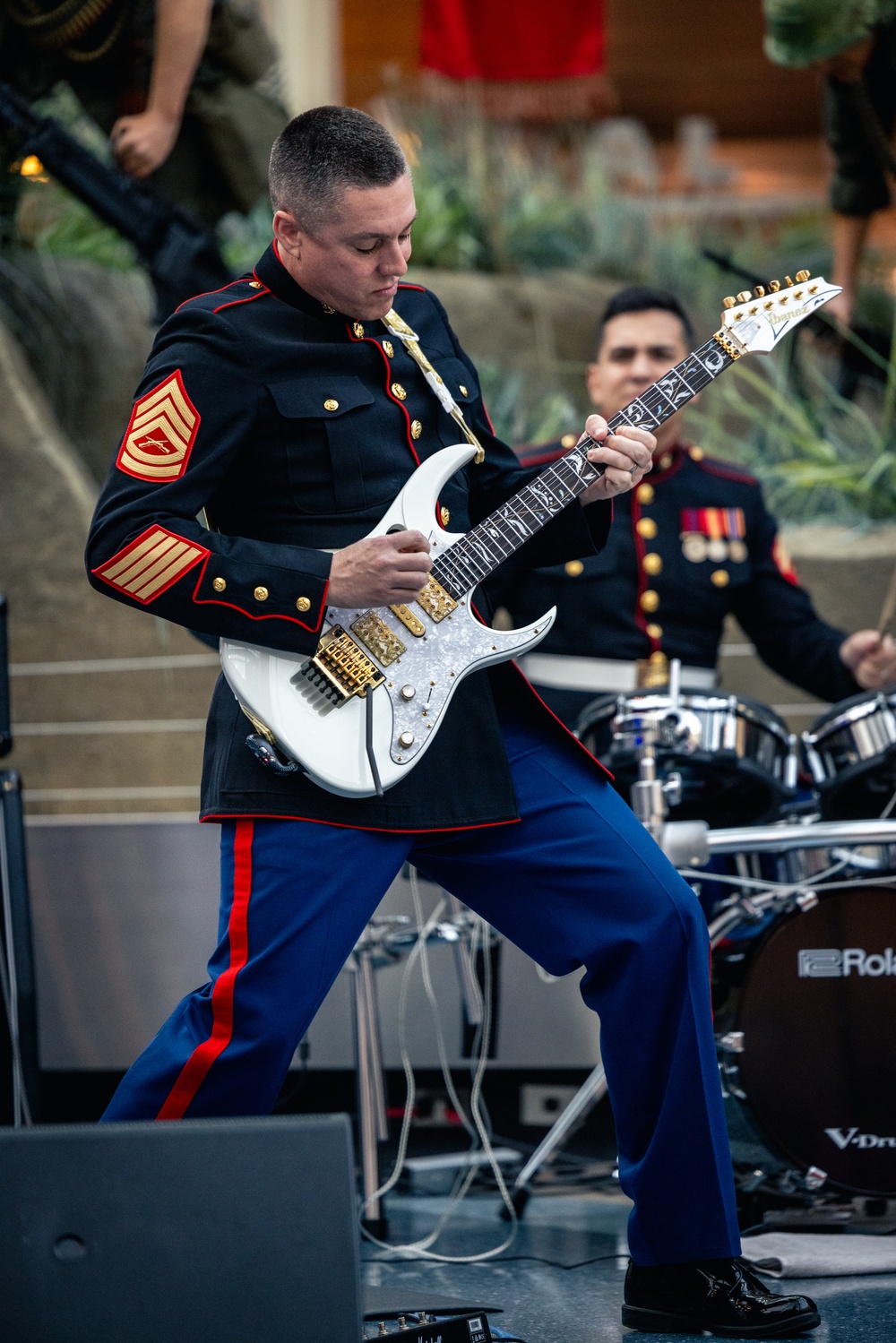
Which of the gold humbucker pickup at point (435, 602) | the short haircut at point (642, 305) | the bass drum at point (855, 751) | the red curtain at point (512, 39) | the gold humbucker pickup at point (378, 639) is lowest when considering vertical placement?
the bass drum at point (855, 751)

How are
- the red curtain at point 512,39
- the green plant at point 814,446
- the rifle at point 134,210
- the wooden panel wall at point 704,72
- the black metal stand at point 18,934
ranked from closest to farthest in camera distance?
the black metal stand at point 18,934 < the rifle at point 134,210 < the green plant at point 814,446 < the red curtain at point 512,39 < the wooden panel wall at point 704,72

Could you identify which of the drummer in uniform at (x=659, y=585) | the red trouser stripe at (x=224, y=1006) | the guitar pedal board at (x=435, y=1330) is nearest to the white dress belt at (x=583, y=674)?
the drummer in uniform at (x=659, y=585)

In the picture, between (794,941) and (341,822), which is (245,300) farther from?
(794,941)

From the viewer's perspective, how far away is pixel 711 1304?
1816mm

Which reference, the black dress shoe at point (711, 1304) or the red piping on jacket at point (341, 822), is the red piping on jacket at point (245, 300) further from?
the black dress shoe at point (711, 1304)

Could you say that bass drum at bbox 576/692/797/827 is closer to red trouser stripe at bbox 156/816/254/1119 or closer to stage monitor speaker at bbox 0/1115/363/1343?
red trouser stripe at bbox 156/816/254/1119

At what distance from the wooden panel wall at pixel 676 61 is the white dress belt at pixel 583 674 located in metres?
5.56

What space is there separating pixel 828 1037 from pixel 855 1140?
0.16 m

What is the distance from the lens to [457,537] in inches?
73.9

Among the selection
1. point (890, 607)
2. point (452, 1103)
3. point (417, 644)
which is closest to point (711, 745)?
point (417, 644)

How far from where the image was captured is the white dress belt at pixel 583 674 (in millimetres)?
2967

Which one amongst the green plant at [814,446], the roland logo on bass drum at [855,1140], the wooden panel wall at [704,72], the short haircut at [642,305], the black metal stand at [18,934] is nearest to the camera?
the roland logo on bass drum at [855,1140]

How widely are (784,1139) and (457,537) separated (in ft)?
3.71

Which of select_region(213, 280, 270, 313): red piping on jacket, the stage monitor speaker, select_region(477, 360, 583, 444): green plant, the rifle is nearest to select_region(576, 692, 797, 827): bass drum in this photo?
select_region(213, 280, 270, 313): red piping on jacket
